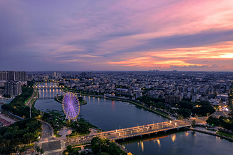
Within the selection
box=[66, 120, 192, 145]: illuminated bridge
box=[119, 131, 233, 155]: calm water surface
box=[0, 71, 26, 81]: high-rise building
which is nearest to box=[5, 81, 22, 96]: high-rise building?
box=[0, 71, 26, 81]: high-rise building

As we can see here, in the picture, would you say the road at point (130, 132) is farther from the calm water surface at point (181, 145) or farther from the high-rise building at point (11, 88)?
the high-rise building at point (11, 88)

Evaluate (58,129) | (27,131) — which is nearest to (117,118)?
(58,129)

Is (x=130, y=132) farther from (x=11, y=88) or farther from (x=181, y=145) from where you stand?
(x=11, y=88)

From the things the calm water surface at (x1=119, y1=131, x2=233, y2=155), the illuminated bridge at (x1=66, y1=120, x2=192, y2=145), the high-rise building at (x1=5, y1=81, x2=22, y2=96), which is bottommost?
the calm water surface at (x1=119, y1=131, x2=233, y2=155)

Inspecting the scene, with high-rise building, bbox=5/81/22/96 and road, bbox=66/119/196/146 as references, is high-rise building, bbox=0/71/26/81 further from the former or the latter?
road, bbox=66/119/196/146

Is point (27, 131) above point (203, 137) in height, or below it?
above

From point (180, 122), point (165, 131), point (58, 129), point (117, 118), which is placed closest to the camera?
point (58, 129)

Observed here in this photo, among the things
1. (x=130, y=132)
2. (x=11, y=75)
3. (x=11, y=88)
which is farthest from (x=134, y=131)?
(x=11, y=75)

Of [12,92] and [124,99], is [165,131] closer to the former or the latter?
[124,99]

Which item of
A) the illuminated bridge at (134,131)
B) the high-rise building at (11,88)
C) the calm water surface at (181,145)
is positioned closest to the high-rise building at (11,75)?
the high-rise building at (11,88)

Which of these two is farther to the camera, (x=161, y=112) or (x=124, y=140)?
(x=161, y=112)

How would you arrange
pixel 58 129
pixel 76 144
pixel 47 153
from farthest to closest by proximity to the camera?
pixel 58 129 → pixel 76 144 → pixel 47 153
